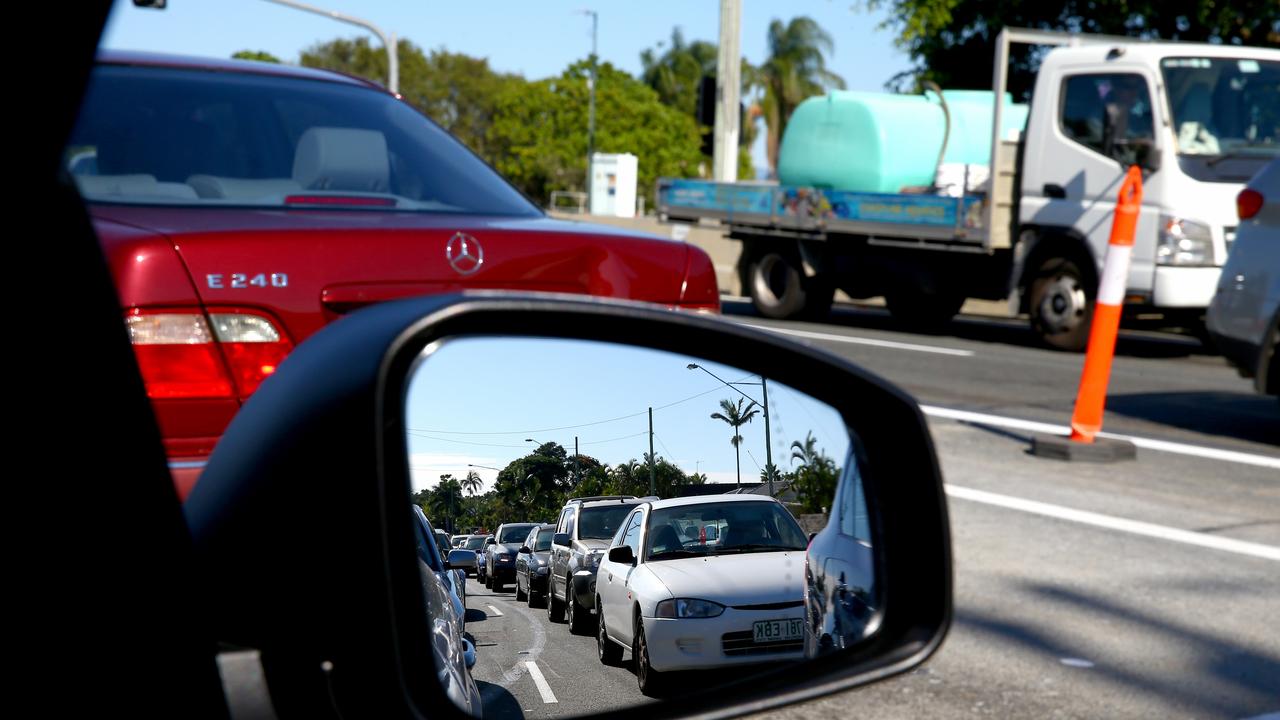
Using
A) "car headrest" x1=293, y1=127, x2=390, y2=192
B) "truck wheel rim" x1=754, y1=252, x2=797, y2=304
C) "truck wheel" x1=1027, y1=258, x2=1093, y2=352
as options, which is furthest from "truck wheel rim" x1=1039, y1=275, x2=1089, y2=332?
"car headrest" x1=293, y1=127, x2=390, y2=192

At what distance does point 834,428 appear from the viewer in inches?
55.9

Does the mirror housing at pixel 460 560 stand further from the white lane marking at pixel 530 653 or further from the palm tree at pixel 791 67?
the palm tree at pixel 791 67

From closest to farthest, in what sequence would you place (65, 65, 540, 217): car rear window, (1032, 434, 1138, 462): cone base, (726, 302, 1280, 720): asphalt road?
(65, 65, 540, 217): car rear window, (726, 302, 1280, 720): asphalt road, (1032, 434, 1138, 462): cone base

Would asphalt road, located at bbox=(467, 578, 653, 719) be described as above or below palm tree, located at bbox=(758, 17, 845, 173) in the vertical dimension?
below

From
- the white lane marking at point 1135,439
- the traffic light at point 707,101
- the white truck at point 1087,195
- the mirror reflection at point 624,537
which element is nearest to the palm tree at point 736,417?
the mirror reflection at point 624,537

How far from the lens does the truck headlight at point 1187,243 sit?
1270 centimetres

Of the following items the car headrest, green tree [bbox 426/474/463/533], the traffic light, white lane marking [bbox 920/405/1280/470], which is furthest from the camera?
the traffic light

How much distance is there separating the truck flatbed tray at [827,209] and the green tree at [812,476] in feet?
43.8

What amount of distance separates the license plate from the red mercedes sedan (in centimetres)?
119

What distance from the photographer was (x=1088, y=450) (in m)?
8.16

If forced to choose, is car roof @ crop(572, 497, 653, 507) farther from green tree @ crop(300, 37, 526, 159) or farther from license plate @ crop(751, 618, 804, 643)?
green tree @ crop(300, 37, 526, 159)

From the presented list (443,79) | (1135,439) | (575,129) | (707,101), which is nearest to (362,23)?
(707,101)

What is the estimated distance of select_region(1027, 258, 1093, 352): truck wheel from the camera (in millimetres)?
13719

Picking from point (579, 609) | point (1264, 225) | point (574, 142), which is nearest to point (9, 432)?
point (579, 609)
